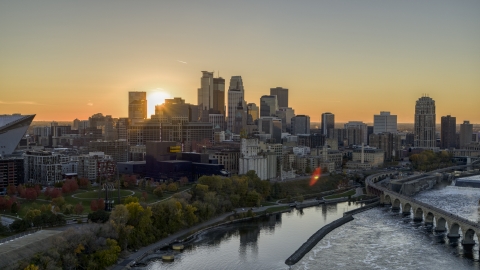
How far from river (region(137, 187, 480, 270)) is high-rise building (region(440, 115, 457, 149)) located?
9486 centimetres

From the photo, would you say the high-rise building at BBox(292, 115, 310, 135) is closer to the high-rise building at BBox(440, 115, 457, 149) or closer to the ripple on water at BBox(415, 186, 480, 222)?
the high-rise building at BBox(440, 115, 457, 149)

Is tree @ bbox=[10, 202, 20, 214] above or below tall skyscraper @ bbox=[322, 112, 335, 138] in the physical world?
below

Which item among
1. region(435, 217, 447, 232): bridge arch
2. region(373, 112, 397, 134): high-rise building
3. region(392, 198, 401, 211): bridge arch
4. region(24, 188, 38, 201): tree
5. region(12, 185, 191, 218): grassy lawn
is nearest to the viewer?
region(435, 217, 447, 232): bridge arch

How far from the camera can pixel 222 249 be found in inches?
1207

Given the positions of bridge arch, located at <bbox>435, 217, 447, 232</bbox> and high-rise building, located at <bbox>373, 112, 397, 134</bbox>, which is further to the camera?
high-rise building, located at <bbox>373, 112, 397, 134</bbox>

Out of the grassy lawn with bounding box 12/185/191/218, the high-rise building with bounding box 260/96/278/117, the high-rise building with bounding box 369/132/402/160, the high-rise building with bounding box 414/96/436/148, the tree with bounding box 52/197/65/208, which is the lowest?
the grassy lawn with bounding box 12/185/191/218

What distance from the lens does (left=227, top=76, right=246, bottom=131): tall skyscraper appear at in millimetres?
143625

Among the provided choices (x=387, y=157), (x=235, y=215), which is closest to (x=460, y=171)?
(x=387, y=157)

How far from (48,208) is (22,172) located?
635 inches

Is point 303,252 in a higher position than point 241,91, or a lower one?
lower

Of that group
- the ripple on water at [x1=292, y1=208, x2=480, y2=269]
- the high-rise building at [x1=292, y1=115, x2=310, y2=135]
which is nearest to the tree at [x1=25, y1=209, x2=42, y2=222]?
the ripple on water at [x1=292, y1=208, x2=480, y2=269]

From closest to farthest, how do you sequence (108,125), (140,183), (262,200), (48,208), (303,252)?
(303,252), (48,208), (262,200), (140,183), (108,125)

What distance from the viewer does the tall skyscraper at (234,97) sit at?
14362 centimetres

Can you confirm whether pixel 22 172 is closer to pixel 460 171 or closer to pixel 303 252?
pixel 303 252
